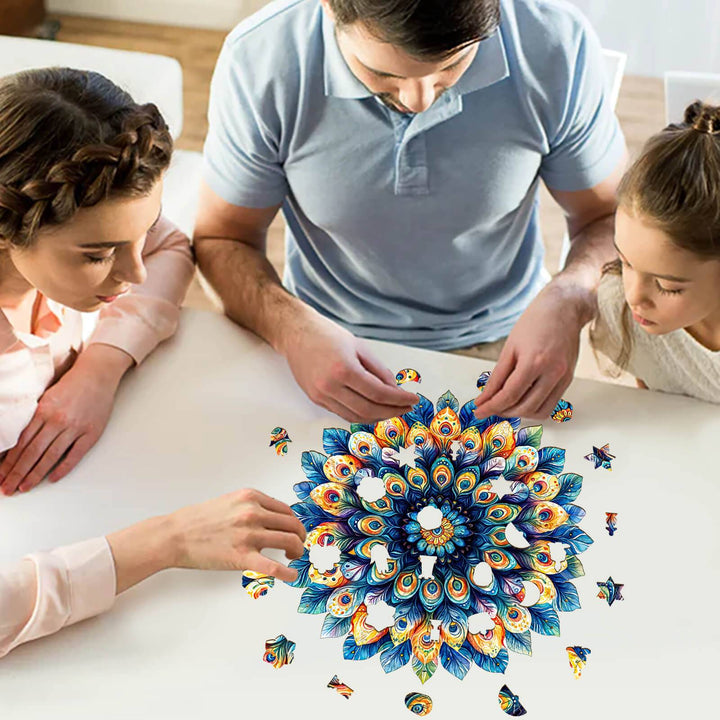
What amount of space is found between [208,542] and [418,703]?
28cm

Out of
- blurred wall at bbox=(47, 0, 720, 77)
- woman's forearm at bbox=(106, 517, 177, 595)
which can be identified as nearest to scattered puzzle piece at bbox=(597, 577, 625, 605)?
woman's forearm at bbox=(106, 517, 177, 595)

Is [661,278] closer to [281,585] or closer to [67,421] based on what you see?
[281,585]

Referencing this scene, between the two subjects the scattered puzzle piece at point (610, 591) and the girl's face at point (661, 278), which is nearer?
the scattered puzzle piece at point (610, 591)

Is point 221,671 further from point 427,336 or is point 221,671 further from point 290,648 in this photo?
point 427,336

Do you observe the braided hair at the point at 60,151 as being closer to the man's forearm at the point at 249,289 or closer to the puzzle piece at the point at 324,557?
the man's forearm at the point at 249,289

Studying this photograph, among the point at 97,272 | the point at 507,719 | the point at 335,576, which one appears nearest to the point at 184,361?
the point at 97,272

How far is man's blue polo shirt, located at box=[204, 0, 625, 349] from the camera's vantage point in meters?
1.36

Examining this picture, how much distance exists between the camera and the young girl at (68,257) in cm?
108

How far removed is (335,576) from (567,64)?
754 millimetres

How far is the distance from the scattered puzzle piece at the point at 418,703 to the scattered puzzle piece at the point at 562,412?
408 mm

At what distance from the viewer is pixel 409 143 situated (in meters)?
1.39

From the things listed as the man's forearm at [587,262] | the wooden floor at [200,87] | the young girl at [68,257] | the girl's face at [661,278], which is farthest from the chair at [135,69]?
the girl's face at [661,278]

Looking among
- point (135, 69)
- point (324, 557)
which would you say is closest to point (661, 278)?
point (324, 557)

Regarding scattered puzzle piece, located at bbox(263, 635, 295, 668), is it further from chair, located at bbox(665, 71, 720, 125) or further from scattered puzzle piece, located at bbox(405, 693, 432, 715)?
chair, located at bbox(665, 71, 720, 125)
